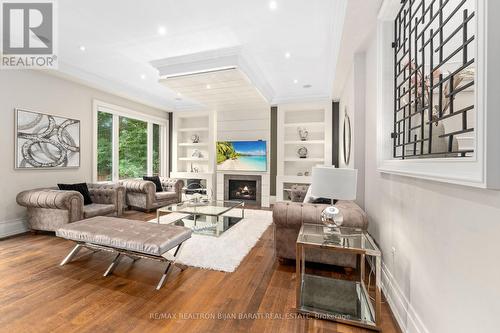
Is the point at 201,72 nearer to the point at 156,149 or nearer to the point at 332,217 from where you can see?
the point at 332,217

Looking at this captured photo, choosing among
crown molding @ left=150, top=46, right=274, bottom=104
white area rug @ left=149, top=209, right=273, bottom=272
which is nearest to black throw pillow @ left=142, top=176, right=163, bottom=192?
white area rug @ left=149, top=209, right=273, bottom=272

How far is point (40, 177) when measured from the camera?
12.8 feet

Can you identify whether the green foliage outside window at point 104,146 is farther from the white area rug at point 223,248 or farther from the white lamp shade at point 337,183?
the white lamp shade at point 337,183

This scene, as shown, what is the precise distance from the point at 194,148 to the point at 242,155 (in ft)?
5.86

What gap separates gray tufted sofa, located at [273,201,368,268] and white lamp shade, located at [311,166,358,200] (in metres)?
0.44

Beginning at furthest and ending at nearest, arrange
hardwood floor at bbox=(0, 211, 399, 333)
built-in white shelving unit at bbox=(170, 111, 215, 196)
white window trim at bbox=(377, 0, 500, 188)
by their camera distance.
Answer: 1. built-in white shelving unit at bbox=(170, 111, 215, 196)
2. hardwood floor at bbox=(0, 211, 399, 333)
3. white window trim at bbox=(377, 0, 500, 188)

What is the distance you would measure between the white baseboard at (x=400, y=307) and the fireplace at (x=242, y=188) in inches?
172

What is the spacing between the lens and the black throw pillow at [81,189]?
3.89 meters

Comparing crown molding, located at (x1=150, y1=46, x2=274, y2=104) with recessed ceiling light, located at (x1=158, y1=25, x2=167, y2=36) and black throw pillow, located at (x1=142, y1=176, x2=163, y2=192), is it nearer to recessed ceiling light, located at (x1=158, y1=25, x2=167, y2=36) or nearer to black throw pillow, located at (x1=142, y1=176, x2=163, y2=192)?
recessed ceiling light, located at (x1=158, y1=25, x2=167, y2=36)

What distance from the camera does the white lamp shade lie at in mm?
1938

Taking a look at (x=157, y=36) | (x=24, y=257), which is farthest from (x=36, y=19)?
(x=24, y=257)

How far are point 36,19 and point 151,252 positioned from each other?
124 inches

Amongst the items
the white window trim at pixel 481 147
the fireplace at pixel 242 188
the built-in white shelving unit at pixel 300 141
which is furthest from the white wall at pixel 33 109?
the white window trim at pixel 481 147

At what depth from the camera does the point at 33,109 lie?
379 centimetres
